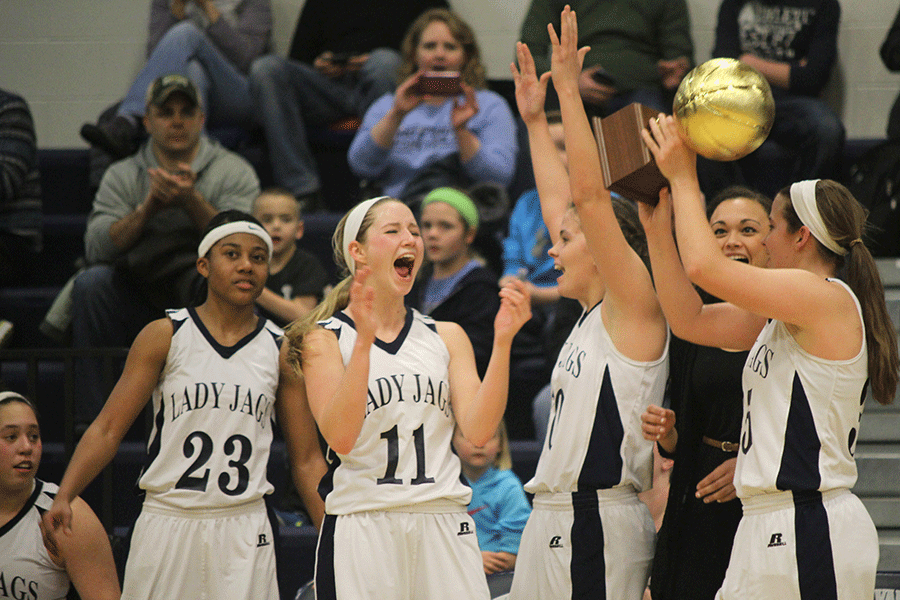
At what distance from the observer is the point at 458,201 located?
202 inches

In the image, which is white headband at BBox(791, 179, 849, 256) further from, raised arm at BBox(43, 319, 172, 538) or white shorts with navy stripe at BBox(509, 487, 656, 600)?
raised arm at BBox(43, 319, 172, 538)

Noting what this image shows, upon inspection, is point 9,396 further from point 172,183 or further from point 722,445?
point 722,445

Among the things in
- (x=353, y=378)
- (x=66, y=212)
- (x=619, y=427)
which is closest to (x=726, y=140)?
(x=619, y=427)

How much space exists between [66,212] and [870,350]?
19.8 ft

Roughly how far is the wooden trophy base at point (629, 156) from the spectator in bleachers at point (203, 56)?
13.7ft

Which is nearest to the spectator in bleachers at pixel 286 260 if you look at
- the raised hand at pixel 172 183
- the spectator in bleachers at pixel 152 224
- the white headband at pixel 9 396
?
the spectator in bleachers at pixel 152 224

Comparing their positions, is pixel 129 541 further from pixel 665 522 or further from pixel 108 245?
pixel 108 245

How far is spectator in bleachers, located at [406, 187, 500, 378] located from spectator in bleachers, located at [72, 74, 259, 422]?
3.63ft

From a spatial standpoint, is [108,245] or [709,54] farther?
[709,54]

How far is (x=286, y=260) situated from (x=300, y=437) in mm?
1957

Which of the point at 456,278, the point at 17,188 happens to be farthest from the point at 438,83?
the point at 17,188

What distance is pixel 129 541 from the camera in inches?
127

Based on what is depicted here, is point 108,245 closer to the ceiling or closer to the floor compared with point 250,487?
closer to the ceiling

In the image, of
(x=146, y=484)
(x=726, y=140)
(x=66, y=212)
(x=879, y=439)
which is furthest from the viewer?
(x=66, y=212)
